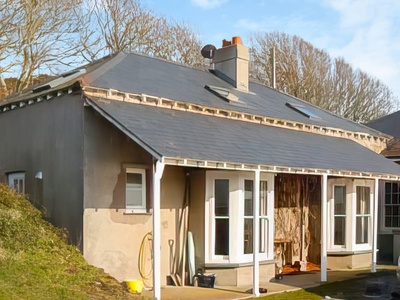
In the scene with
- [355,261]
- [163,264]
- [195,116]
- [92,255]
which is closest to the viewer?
[92,255]

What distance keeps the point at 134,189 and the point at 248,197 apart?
9.06 ft

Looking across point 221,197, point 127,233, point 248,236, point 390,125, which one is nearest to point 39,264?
point 127,233

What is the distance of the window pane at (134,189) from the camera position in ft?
35.8

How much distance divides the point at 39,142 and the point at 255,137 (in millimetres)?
5228

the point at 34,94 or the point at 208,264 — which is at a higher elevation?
the point at 34,94

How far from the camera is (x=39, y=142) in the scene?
456 inches

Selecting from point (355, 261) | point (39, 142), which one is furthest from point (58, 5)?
point (355, 261)

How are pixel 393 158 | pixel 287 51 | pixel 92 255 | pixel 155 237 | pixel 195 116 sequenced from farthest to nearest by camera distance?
1. pixel 287 51
2. pixel 393 158
3. pixel 195 116
4. pixel 92 255
5. pixel 155 237

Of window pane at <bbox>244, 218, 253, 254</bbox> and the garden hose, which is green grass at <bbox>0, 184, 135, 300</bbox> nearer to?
the garden hose

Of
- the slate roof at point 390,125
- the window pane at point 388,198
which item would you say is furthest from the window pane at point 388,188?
the slate roof at point 390,125

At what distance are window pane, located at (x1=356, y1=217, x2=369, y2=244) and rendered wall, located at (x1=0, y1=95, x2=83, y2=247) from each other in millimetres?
8594

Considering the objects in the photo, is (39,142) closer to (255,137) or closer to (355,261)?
(255,137)

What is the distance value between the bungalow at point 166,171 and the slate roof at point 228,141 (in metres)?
0.05

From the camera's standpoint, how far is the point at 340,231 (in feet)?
48.2
